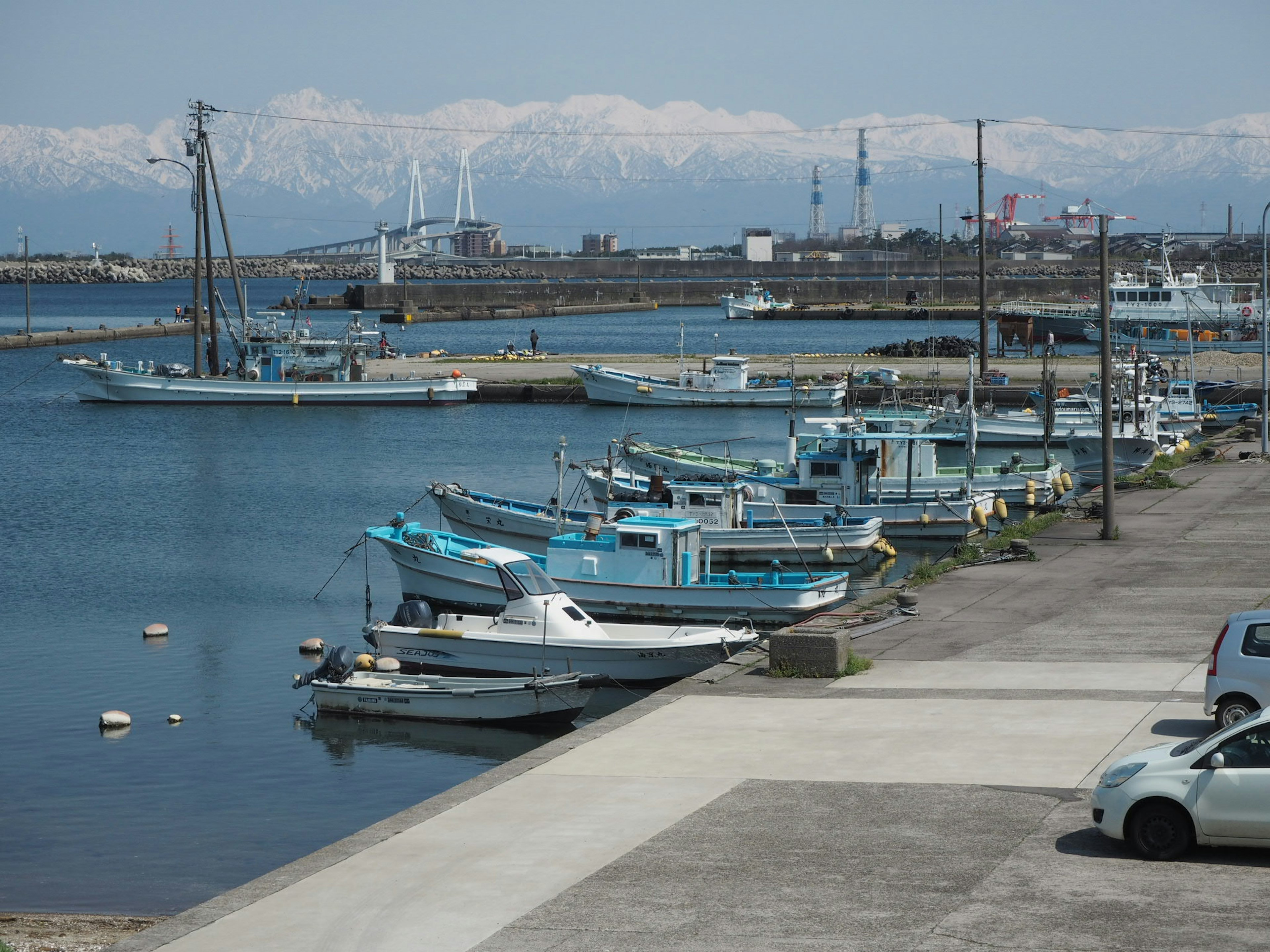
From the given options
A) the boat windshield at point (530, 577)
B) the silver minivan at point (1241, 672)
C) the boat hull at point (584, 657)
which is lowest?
the boat hull at point (584, 657)

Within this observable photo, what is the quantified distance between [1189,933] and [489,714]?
1376 centimetres

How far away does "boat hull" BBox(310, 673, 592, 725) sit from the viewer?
2247 centimetres

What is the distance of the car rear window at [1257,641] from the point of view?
48.9ft

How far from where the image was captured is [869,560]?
36.6m

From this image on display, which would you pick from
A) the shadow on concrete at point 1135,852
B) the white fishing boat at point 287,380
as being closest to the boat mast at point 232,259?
the white fishing boat at point 287,380

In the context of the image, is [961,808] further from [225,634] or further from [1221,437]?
[1221,437]

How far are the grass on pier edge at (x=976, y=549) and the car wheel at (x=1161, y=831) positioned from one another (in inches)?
611

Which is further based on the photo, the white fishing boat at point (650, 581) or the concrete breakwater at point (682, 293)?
the concrete breakwater at point (682, 293)

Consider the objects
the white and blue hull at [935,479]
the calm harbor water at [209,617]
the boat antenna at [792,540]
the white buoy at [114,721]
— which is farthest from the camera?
the white and blue hull at [935,479]

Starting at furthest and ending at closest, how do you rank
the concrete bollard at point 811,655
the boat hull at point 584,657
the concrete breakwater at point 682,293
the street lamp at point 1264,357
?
1. the concrete breakwater at point 682,293
2. the street lamp at point 1264,357
3. the boat hull at point 584,657
4. the concrete bollard at point 811,655

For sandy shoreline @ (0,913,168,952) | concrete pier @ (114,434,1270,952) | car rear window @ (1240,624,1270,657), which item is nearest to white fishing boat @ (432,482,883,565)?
concrete pier @ (114,434,1270,952)

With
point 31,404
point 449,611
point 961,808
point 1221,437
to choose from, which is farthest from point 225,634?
point 31,404

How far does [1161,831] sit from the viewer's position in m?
11.9

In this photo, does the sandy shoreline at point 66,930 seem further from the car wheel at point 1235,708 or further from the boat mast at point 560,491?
the boat mast at point 560,491
